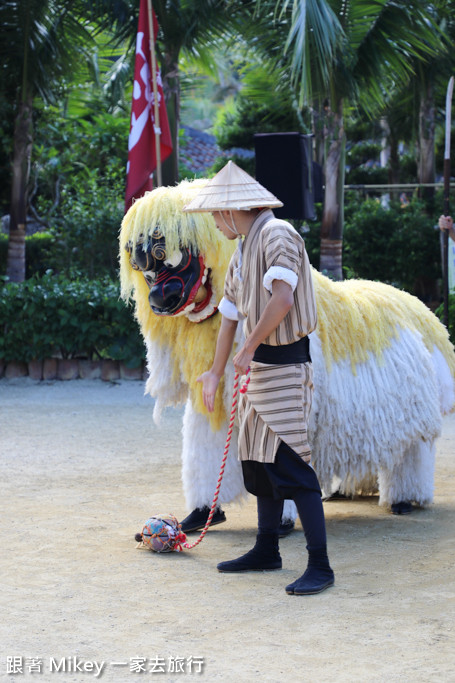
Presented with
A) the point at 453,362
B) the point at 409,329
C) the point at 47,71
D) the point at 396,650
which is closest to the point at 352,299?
the point at 409,329

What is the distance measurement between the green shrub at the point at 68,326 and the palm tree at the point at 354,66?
2.65 meters

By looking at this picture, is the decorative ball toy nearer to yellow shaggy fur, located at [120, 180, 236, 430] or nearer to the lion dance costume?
the lion dance costume

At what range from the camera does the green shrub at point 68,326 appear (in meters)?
9.33

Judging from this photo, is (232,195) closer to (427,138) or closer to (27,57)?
(27,57)

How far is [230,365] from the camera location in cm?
451

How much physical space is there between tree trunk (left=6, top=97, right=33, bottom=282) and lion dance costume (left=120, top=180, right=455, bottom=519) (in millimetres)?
6553

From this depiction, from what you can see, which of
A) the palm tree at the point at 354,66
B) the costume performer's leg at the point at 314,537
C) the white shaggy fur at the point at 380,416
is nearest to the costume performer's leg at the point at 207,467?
the white shaggy fur at the point at 380,416

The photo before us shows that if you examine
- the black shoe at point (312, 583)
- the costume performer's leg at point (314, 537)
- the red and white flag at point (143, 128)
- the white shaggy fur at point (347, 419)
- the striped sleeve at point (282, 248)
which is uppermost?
the red and white flag at point (143, 128)

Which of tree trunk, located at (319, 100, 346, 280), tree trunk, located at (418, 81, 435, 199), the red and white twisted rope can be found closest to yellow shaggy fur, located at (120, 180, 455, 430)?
the red and white twisted rope

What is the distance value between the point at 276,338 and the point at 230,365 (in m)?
0.82

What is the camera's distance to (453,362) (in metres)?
5.29

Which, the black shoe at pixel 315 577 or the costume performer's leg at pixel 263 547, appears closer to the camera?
the black shoe at pixel 315 577

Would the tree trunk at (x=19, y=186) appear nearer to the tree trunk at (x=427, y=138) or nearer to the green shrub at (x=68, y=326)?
the green shrub at (x=68, y=326)

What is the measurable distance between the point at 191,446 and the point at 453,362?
169cm
